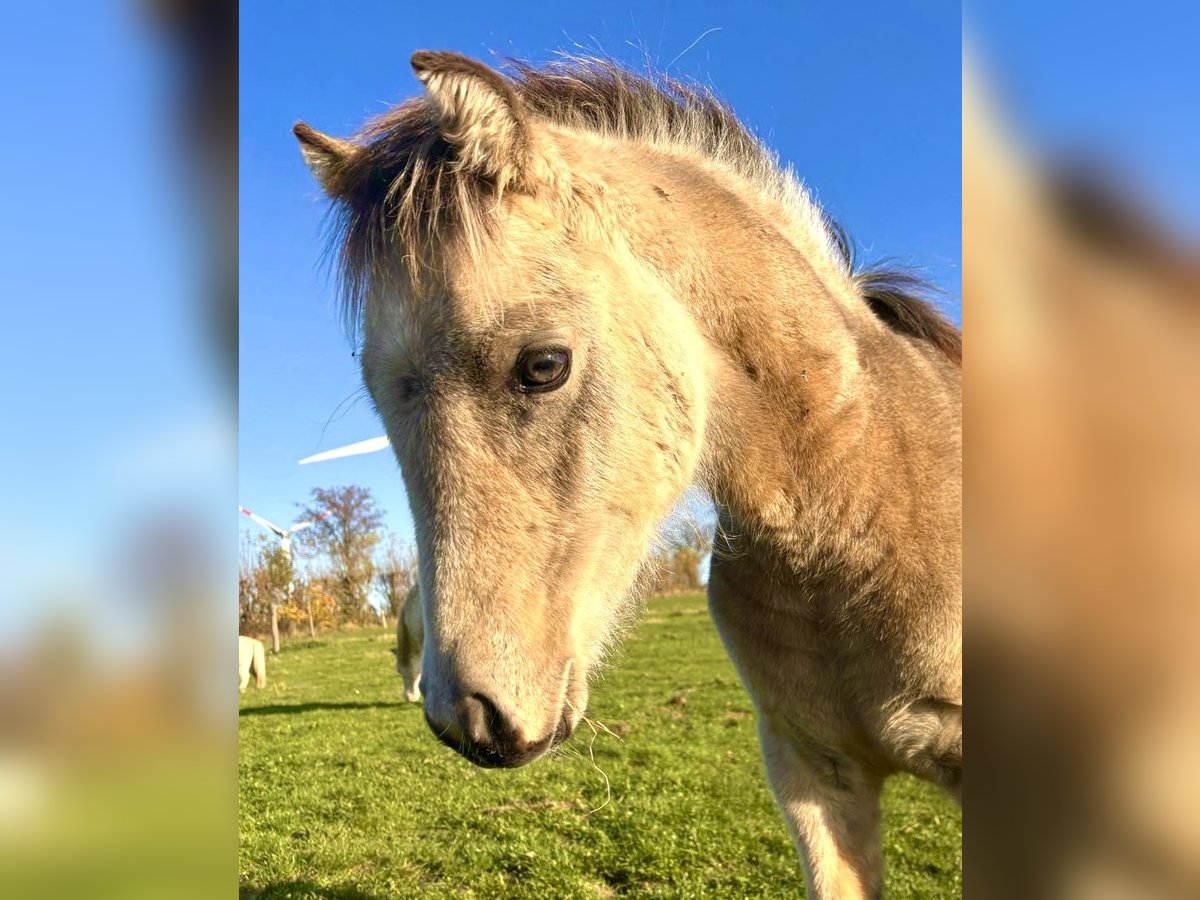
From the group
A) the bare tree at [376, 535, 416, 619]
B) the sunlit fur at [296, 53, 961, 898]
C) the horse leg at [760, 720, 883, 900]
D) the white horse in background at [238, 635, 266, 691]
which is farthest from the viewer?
the bare tree at [376, 535, 416, 619]

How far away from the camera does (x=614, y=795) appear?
16.4 feet

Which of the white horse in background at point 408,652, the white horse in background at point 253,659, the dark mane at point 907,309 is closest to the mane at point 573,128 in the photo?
the dark mane at point 907,309

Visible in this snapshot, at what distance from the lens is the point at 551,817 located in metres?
4.56

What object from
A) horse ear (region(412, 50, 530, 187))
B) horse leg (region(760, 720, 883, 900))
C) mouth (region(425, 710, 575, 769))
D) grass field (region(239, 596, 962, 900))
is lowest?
grass field (region(239, 596, 962, 900))

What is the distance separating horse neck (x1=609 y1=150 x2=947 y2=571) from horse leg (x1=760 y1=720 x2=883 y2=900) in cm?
59

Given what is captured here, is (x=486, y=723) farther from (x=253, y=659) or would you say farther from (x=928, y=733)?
(x=253, y=659)

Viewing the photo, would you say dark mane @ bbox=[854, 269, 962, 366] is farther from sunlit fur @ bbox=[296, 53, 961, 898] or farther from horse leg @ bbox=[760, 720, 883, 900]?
horse leg @ bbox=[760, 720, 883, 900]

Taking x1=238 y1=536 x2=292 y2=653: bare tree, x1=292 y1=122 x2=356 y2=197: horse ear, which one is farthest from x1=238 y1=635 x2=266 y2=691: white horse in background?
x1=292 y1=122 x2=356 y2=197: horse ear

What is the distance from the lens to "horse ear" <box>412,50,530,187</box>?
127 centimetres

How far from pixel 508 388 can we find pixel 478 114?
1.54ft
